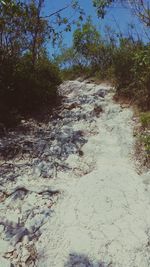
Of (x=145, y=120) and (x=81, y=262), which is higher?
(x=145, y=120)

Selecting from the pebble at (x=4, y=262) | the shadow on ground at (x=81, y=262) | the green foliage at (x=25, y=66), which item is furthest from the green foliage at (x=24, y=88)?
the shadow on ground at (x=81, y=262)

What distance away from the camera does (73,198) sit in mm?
5559

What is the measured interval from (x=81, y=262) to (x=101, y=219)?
856 millimetres

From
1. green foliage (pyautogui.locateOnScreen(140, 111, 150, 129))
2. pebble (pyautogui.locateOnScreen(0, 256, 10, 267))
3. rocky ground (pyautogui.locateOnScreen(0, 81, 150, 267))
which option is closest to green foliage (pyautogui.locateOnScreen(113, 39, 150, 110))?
green foliage (pyautogui.locateOnScreen(140, 111, 150, 129))

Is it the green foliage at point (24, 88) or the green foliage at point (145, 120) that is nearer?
the green foliage at point (145, 120)

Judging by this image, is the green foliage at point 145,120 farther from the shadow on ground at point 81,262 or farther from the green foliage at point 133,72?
the shadow on ground at point 81,262

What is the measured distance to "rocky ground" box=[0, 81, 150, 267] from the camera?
4.57 meters

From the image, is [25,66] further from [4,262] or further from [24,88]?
[4,262]

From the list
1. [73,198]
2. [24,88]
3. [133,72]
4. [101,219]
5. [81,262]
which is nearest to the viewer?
[81,262]

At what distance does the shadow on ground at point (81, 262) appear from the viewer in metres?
4.36

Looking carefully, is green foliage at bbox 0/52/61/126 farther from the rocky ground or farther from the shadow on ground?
the shadow on ground

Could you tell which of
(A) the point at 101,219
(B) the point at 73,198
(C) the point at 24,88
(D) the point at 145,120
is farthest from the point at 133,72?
(A) the point at 101,219

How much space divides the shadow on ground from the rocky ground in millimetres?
12

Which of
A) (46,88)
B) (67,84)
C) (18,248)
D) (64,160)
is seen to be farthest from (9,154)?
(67,84)
